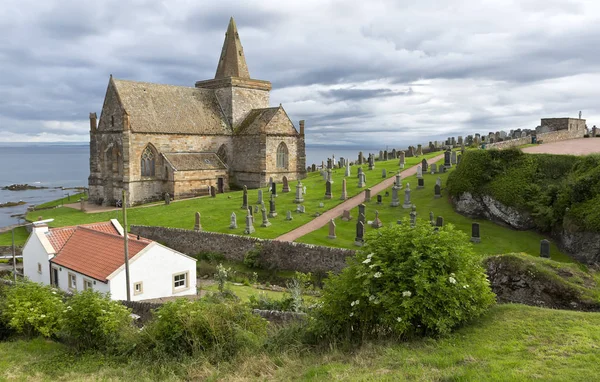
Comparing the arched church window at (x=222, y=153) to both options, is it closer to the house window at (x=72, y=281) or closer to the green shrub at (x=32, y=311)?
the house window at (x=72, y=281)

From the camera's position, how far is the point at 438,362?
746 cm

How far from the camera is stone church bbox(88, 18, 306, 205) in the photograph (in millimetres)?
39531

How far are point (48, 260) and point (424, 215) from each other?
1904 centimetres

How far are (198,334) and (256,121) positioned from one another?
35.9 m

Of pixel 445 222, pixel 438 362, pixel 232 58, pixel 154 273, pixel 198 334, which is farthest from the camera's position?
pixel 232 58

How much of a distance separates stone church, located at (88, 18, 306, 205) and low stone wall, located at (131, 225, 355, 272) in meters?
12.4

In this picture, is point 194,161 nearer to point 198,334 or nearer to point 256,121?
point 256,121

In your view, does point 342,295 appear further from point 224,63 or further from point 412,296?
point 224,63

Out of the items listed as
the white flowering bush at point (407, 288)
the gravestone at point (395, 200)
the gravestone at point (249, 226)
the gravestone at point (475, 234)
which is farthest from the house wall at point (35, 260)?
the gravestone at point (475, 234)

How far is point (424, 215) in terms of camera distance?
2495 centimetres

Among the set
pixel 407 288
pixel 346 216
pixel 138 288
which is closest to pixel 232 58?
pixel 346 216

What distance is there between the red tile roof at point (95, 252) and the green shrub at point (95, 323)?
719 centimetres

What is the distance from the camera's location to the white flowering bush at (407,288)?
27.1ft

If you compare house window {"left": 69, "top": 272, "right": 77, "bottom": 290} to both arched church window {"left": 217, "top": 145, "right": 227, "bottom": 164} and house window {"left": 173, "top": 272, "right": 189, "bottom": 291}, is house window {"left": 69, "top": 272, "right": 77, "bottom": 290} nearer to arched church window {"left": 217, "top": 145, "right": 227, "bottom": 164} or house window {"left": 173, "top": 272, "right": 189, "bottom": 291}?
house window {"left": 173, "top": 272, "right": 189, "bottom": 291}
